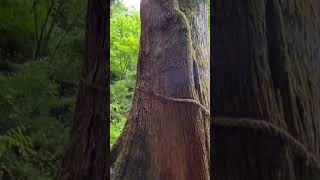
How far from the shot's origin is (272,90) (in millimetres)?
1850

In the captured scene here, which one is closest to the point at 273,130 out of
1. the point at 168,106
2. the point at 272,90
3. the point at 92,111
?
the point at 272,90

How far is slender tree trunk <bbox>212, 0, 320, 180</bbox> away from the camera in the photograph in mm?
1807

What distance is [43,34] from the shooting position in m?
2.37

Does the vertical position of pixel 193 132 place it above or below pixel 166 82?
below

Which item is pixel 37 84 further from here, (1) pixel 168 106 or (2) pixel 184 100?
(2) pixel 184 100

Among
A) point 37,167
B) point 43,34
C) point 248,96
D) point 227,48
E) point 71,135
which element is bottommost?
point 37,167

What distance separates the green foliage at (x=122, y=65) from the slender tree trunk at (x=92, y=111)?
8.76 m

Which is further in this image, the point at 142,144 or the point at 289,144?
A: the point at 142,144

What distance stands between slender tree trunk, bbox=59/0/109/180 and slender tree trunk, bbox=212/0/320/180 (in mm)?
868

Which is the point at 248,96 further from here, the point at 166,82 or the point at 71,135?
the point at 166,82

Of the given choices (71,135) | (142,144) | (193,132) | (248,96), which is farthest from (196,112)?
(248,96)

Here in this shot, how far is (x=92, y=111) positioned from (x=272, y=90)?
1137mm

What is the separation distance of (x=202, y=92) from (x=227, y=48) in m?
4.03

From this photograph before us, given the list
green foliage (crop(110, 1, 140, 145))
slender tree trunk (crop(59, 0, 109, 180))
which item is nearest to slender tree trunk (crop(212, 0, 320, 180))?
slender tree trunk (crop(59, 0, 109, 180))
